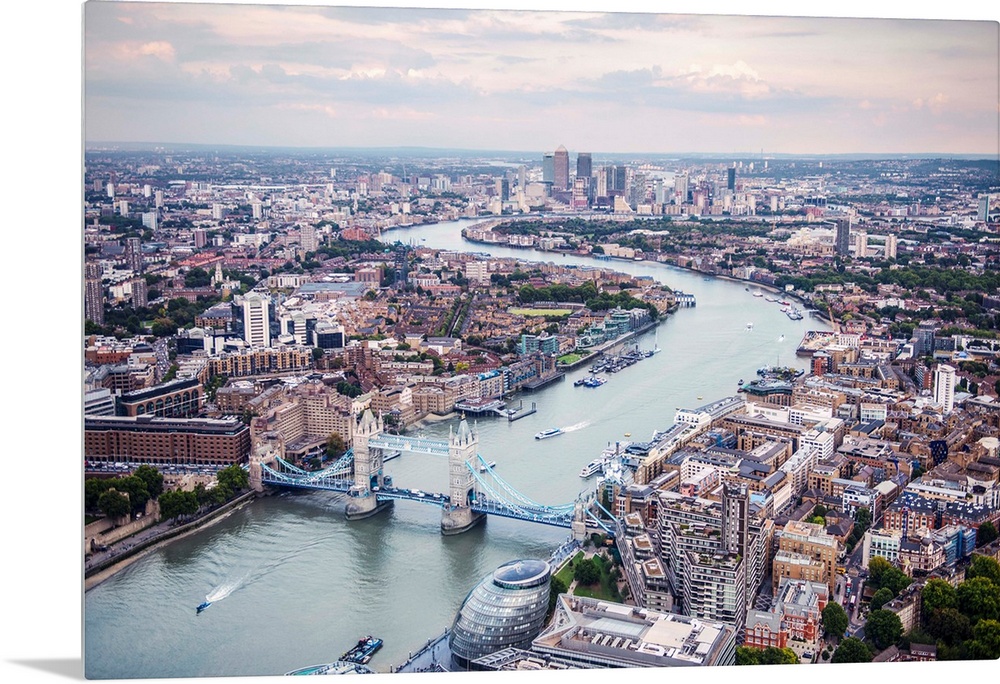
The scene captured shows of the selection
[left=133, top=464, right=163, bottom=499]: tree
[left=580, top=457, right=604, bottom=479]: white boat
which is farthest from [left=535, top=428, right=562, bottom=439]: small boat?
[left=133, top=464, right=163, bottom=499]: tree

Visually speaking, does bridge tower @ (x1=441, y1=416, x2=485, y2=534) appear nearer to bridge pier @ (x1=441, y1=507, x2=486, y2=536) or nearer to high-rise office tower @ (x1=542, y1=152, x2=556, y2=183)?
bridge pier @ (x1=441, y1=507, x2=486, y2=536)

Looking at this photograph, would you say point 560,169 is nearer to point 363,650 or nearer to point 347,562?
point 347,562

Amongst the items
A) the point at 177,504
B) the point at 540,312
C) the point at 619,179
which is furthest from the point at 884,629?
the point at 540,312

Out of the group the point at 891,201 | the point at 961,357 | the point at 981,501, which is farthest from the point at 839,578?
the point at 891,201

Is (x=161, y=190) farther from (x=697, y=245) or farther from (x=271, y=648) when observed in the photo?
(x=697, y=245)

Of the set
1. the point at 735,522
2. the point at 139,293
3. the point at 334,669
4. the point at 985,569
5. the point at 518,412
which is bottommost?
the point at 334,669

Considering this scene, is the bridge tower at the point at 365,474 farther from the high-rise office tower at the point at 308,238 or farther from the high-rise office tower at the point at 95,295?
the high-rise office tower at the point at 308,238

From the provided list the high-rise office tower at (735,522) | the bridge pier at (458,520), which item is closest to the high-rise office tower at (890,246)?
the bridge pier at (458,520)
